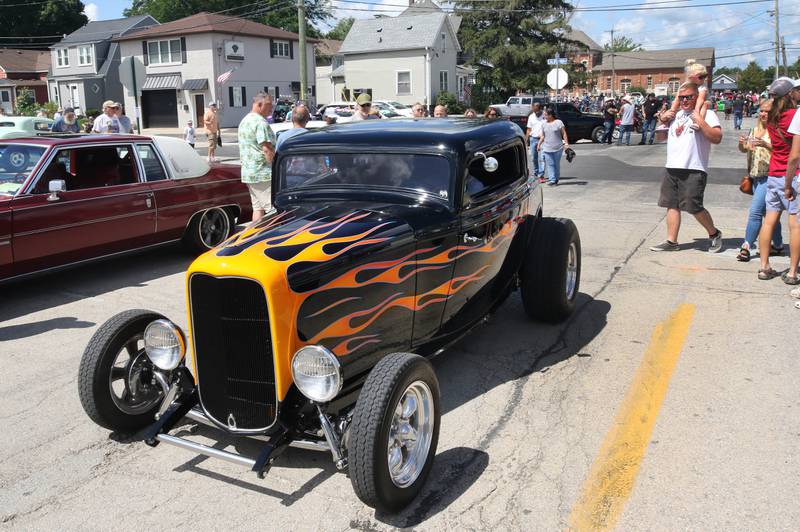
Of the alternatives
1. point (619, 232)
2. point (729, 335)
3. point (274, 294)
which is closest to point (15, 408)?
point (274, 294)

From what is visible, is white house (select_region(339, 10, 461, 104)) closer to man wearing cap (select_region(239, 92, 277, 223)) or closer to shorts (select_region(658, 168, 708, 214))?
man wearing cap (select_region(239, 92, 277, 223))

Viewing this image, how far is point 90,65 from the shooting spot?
53625 mm

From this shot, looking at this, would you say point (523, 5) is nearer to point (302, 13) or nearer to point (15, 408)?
point (302, 13)

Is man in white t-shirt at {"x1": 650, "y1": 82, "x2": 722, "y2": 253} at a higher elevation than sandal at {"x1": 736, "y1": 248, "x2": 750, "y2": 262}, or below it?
higher

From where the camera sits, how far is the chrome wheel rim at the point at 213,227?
29.2 feet

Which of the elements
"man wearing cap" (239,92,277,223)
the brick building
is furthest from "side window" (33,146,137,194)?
the brick building

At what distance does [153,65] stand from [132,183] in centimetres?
4339

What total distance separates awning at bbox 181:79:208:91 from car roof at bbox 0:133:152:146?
38.4 metres

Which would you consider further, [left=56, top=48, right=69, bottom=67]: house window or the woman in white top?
[left=56, top=48, right=69, bottom=67]: house window

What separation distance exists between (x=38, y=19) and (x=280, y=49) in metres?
36.9

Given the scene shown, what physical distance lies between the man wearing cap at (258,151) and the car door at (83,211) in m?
1.20

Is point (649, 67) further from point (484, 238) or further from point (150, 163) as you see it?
point (484, 238)

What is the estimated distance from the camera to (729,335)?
5812 mm

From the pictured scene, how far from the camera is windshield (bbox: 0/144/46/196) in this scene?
7.13 metres
